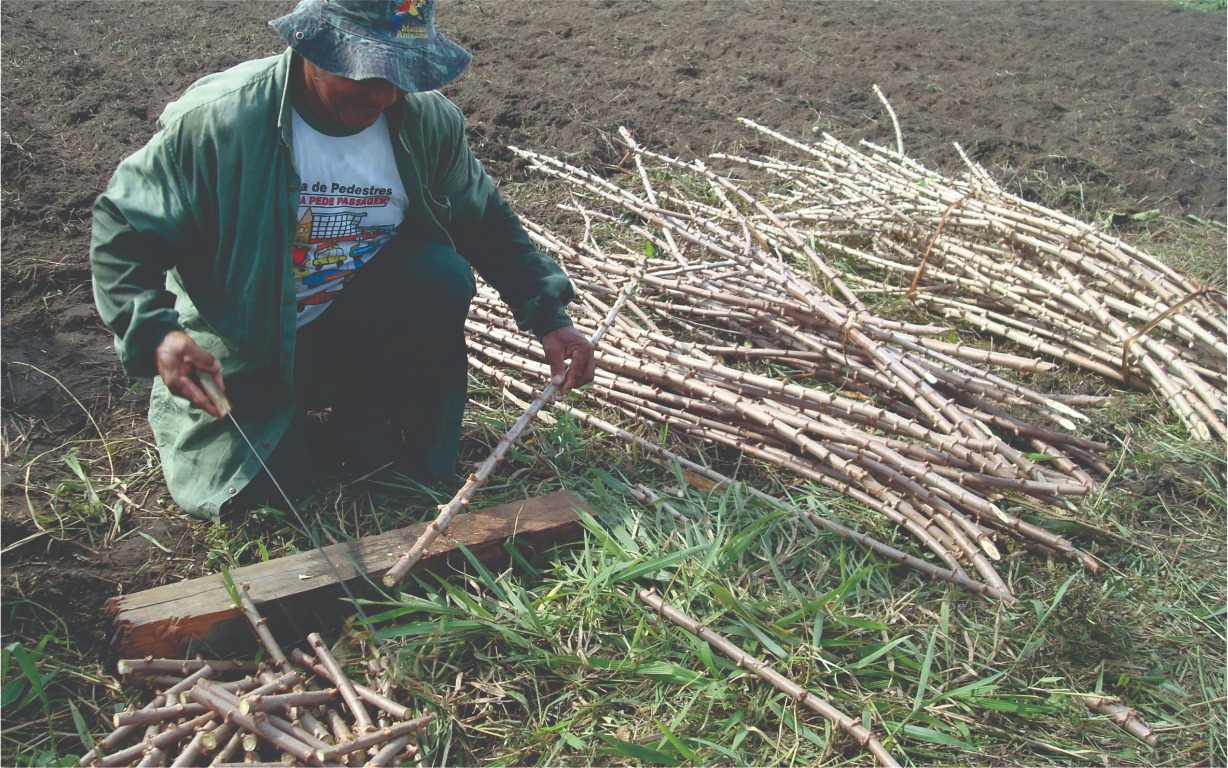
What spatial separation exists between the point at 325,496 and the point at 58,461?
768mm

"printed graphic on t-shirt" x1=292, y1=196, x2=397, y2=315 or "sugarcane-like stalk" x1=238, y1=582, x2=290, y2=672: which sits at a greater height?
"printed graphic on t-shirt" x1=292, y1=196, x2=397, y2=315

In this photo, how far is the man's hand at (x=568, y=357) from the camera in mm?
2508

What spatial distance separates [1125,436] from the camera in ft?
10.2

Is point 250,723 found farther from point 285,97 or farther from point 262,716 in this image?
point 285,97

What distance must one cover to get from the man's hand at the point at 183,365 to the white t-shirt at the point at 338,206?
0.47m

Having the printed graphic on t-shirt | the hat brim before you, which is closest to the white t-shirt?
the printed graphic on t-shirt

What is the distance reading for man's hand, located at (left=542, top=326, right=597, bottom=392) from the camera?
251 cm

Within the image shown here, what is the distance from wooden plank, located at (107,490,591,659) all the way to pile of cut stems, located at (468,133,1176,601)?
1.84 feet

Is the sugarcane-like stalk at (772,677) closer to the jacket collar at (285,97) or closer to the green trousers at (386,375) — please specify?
the green trousers at (386,375)

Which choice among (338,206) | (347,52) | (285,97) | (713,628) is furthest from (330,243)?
(713,628)

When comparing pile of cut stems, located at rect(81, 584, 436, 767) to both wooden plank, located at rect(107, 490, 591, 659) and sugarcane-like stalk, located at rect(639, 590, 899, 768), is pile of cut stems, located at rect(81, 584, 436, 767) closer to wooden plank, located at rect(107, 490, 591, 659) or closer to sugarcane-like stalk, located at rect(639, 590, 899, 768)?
wooden plank, located at rect(107, 490, 591, 659)

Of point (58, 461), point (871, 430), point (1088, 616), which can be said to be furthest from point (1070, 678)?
point (58, 461)

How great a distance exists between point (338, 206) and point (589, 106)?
135 inches

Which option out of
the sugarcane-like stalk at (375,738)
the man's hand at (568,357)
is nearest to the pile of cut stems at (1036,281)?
the man's hand at (568,357)
